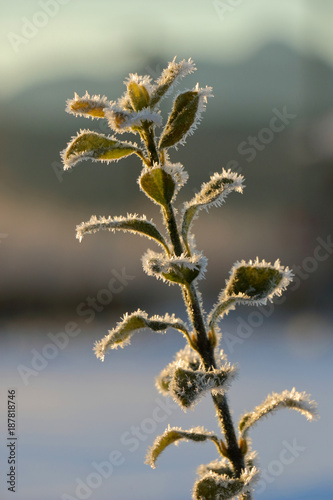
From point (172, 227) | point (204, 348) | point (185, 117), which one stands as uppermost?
point (185, 117)

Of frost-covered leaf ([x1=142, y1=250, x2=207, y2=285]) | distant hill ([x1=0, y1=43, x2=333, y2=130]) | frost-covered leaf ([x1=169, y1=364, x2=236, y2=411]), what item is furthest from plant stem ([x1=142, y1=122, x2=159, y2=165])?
distant hill ([x1=0, y1=43, x2=333, y2=130])

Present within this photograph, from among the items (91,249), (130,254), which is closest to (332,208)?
(130,254)

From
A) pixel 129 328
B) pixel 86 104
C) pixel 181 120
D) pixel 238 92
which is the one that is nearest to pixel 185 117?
pixel 181 120

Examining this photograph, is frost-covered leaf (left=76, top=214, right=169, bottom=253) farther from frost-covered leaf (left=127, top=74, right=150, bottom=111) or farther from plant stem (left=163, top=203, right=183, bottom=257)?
frost-covered leaf (left=127, top=74, right=150, bottom=111)

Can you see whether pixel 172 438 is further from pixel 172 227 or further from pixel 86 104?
pixel 86 104

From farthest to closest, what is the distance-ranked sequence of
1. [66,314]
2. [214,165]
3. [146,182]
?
[214,165], [66,314], [146,182]

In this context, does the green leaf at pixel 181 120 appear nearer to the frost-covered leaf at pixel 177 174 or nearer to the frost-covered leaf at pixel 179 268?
the frost-covered leaf at pixel 177 174

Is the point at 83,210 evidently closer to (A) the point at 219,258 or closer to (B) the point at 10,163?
(B) the point at 10,163
